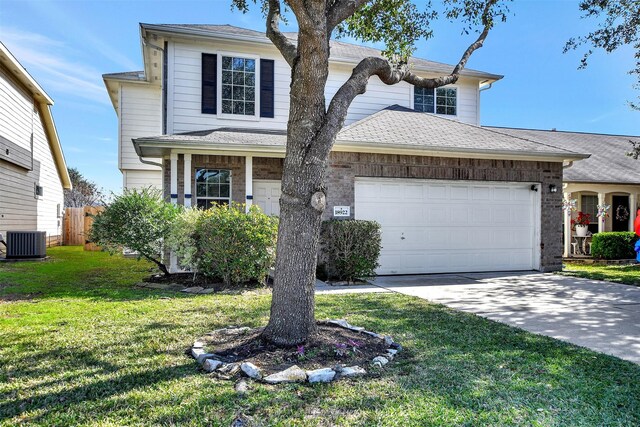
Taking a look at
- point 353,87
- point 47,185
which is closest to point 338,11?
point 353,87

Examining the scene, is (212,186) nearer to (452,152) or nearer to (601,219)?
(452,152)

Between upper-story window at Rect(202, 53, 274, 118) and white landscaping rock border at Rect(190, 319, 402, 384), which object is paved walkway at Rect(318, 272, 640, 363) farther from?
upper-story window at Rect(202, 53, 274, 118)

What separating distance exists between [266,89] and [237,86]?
2.59 ft

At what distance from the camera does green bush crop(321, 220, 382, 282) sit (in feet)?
29.6

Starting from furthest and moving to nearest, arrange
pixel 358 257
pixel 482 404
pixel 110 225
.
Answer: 1. pixel 358 257
2. pixel 110 225
3. pixel 482 404

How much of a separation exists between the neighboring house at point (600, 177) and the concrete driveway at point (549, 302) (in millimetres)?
5974

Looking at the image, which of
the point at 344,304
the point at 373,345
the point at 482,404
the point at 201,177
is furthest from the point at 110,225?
the point at 482,404

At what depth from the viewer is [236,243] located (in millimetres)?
7949

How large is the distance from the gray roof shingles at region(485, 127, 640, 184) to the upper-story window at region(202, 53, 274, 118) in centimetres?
876

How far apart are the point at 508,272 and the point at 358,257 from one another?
4.54 meters

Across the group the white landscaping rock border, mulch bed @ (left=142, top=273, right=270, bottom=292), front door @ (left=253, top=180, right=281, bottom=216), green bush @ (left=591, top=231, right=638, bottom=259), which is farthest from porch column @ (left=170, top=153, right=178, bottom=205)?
green bush @ (left=591, top=231, right=638, bottom=259)

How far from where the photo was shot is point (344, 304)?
6785mm

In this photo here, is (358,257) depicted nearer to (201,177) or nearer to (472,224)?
(472,224)

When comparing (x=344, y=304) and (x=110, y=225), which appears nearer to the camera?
(x=344, y=304)
